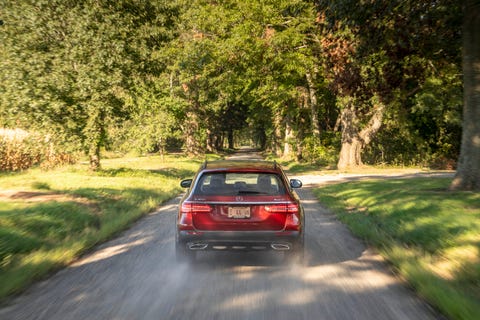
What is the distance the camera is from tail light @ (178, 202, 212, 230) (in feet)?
19.6

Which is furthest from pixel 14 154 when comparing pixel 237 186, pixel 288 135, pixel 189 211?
pixel 288 135

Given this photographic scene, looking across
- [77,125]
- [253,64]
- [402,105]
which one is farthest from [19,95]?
[402,105]

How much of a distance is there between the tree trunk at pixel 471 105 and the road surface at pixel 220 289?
5632mm

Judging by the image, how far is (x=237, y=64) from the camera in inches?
1021

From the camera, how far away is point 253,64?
25.3 meters

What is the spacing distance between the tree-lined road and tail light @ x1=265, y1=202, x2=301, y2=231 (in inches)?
21.3

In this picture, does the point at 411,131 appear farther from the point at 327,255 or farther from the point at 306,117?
the point at 327,255

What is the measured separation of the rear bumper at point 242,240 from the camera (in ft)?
19.2

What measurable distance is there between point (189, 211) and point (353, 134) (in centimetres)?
2144

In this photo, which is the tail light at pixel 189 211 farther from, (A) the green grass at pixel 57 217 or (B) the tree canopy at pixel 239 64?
(B) the tree canopy at pixel 239 64

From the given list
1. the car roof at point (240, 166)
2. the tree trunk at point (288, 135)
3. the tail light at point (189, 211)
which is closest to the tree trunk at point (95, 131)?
the car roof at point (240, 166)

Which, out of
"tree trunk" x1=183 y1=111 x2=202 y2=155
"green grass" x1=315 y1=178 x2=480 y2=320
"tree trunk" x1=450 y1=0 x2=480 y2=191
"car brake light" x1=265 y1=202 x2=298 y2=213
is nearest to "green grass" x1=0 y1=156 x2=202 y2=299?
"car brake light" x1=265 y1=202 x2=298 y2=213

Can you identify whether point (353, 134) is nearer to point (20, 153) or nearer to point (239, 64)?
point (239, 64)

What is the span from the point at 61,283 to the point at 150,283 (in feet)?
3.24
